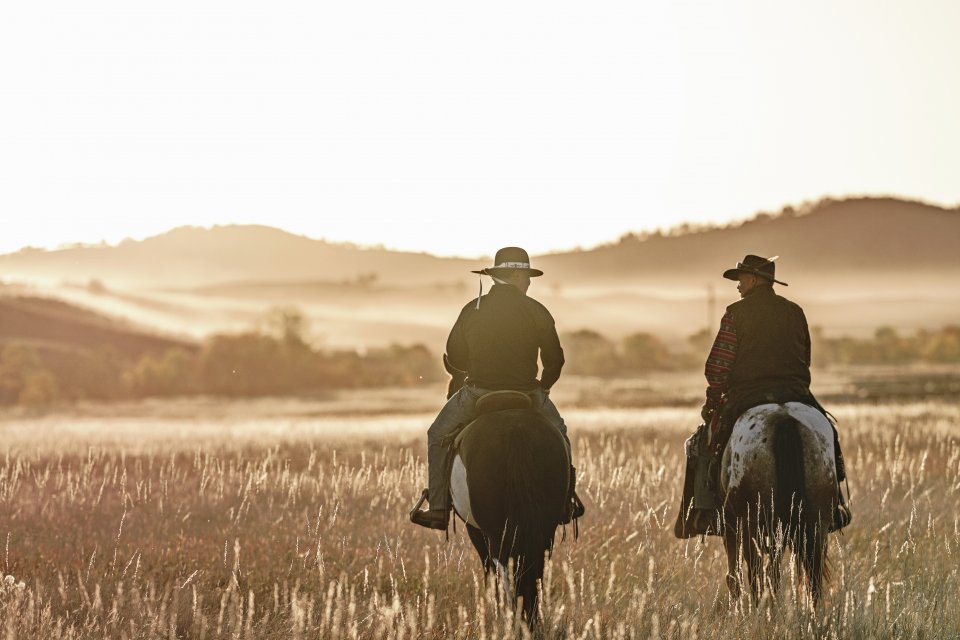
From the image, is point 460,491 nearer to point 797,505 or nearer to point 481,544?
point 481,544

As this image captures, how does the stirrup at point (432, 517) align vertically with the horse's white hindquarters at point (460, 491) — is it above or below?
below

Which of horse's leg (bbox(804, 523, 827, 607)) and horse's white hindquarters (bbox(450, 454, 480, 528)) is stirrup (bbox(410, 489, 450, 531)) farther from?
horse's leg (bbox(804, 523, 827, 607))

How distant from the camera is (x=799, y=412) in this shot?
795 centimetres

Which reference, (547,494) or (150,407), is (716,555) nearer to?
(547,494)

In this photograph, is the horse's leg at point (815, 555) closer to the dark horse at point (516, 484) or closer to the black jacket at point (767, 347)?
the black jacket at point (767, 347)

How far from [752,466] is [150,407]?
5575cm

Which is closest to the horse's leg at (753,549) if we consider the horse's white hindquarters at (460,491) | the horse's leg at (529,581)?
the horse's leg at (529,581)

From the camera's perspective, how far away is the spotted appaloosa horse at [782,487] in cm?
766

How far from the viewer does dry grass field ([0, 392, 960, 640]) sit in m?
6.70

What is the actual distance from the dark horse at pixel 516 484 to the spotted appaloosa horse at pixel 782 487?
4.35 feet

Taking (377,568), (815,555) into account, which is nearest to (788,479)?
(815,555)

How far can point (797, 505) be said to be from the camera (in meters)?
A: 7.72

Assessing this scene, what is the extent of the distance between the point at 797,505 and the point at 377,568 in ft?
10.8

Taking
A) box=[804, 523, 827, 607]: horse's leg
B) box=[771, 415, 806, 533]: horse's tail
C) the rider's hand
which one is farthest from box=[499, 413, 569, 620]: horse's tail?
box=[804, 523, 827, 607]: horse's leg
